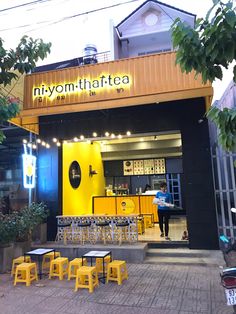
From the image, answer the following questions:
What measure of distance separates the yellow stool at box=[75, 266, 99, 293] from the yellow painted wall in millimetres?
3854

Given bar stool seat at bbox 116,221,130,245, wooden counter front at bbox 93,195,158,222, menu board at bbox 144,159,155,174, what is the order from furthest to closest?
menu board at bbox 144,159,155,174 → wooden counter front at bbox 93,195,158,222 → bar stool seat at bbox 116,221,130,245

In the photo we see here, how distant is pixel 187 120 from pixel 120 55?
6690 mm

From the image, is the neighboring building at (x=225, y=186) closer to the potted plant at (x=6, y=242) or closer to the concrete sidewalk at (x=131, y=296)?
the concrete sidewalk at (x=131, y=296)

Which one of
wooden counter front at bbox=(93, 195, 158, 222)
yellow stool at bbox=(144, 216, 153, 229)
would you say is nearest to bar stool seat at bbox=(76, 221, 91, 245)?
wooden counter front at bbox=(93, 195, 158, 222)

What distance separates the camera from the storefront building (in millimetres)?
6848

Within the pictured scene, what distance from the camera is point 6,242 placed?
22.0ft

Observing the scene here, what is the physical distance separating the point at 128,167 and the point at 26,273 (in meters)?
8.66

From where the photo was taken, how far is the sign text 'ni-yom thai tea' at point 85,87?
22.8 feet

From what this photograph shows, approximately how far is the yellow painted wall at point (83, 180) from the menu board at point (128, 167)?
1.17m

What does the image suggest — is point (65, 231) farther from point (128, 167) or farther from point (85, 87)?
point (128, 167)

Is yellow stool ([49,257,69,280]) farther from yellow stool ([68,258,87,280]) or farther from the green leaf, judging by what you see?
the green leaf

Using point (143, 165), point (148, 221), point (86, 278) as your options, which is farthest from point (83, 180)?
point (86, 278)

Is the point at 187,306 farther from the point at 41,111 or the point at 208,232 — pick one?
the point at 41,111

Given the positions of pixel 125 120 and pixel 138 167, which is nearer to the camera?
pixel 125 120
